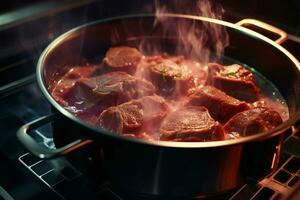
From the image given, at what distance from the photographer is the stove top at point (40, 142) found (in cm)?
142

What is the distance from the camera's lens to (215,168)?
4.00ft

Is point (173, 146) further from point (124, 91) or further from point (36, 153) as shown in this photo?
point (124, 91)

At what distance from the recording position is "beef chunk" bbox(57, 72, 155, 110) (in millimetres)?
1564

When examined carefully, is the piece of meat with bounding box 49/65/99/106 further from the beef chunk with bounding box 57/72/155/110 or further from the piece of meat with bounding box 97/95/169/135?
the piece of meat with bounding box 97/95/169/135

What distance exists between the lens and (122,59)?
5.83 ft

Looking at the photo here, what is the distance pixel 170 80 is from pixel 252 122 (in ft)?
1.26

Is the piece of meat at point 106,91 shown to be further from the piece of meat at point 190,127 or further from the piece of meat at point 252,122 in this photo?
the piece of meat at point 252,122

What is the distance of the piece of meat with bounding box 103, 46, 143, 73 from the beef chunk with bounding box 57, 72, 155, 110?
9cm

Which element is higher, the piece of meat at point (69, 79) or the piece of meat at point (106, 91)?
the piece of meat at point (106, 91)

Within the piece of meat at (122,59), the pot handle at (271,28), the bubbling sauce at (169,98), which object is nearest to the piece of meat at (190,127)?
the bubbling sauce at (169,98)

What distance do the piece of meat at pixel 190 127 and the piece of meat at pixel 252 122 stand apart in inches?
3.6

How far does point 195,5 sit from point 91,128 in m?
1.35

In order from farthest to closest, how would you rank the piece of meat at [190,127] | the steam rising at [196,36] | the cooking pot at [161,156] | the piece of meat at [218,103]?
the steam rising at [196,36] → the piece of meat at [218,103] → the piece of meat at [190,127] → the cooking pot at [161,156]

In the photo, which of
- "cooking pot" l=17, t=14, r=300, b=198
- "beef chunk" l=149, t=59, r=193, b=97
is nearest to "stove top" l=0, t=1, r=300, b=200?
"cooking pot" l=17, t=14, r=300, b=198
